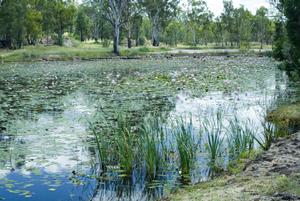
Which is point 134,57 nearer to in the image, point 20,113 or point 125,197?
point 20,113

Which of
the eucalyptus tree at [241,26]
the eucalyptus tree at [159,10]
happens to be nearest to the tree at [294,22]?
the eucalyptus tree at [159,10]

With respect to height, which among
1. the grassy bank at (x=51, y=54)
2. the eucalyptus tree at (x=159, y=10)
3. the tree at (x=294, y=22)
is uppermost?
the eucalyptus tree at (x=159, y=10)

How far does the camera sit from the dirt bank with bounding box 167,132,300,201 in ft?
22.5

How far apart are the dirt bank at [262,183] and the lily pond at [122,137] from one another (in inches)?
40.7

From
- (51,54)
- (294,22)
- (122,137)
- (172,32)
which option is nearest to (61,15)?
(51,54)

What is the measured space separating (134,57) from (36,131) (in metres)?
49.2

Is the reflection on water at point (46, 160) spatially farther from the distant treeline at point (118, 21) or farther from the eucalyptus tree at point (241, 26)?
the eucalyptus tree at point (241, 26)

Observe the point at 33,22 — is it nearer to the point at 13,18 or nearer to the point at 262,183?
the point at 13,18

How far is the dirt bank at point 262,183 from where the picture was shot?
270 inches

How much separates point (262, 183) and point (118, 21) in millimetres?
62110

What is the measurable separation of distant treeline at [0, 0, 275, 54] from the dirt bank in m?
57.6

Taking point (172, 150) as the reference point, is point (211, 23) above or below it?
above

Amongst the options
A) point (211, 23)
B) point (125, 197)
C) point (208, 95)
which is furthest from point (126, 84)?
point (211, 23)

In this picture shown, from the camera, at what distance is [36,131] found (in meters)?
14.5
